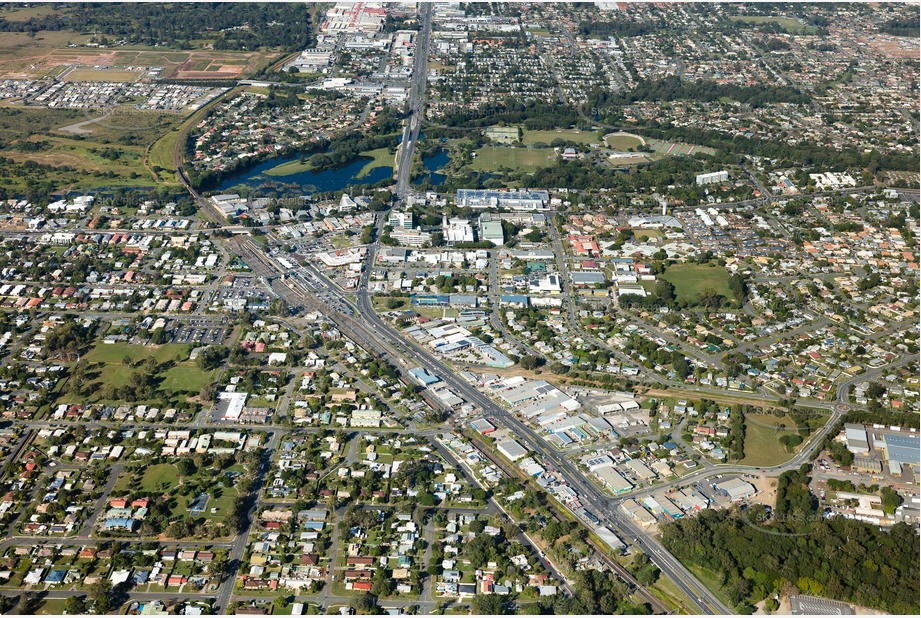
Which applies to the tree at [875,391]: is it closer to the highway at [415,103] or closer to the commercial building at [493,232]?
the commercial building at [493,232]

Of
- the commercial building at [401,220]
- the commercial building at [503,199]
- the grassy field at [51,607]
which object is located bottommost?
the commercial building at [503,199]

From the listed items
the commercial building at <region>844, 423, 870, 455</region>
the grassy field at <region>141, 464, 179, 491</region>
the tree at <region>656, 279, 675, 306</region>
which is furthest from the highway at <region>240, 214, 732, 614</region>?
the tree at <region>656, 279, 675, 306</region>

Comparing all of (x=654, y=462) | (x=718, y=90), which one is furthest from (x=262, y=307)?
(x=718, y=90)

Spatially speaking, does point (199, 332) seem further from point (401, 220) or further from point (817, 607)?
point (817, 607)

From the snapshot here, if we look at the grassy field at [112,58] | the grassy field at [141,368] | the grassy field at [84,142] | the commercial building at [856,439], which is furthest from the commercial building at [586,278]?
the grassy field at [112,58]

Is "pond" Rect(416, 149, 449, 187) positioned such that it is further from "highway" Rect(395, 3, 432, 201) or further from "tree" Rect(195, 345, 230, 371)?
"tree" Rect(195, 345, 230, 371)

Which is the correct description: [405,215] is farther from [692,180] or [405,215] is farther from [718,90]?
[718,90]
